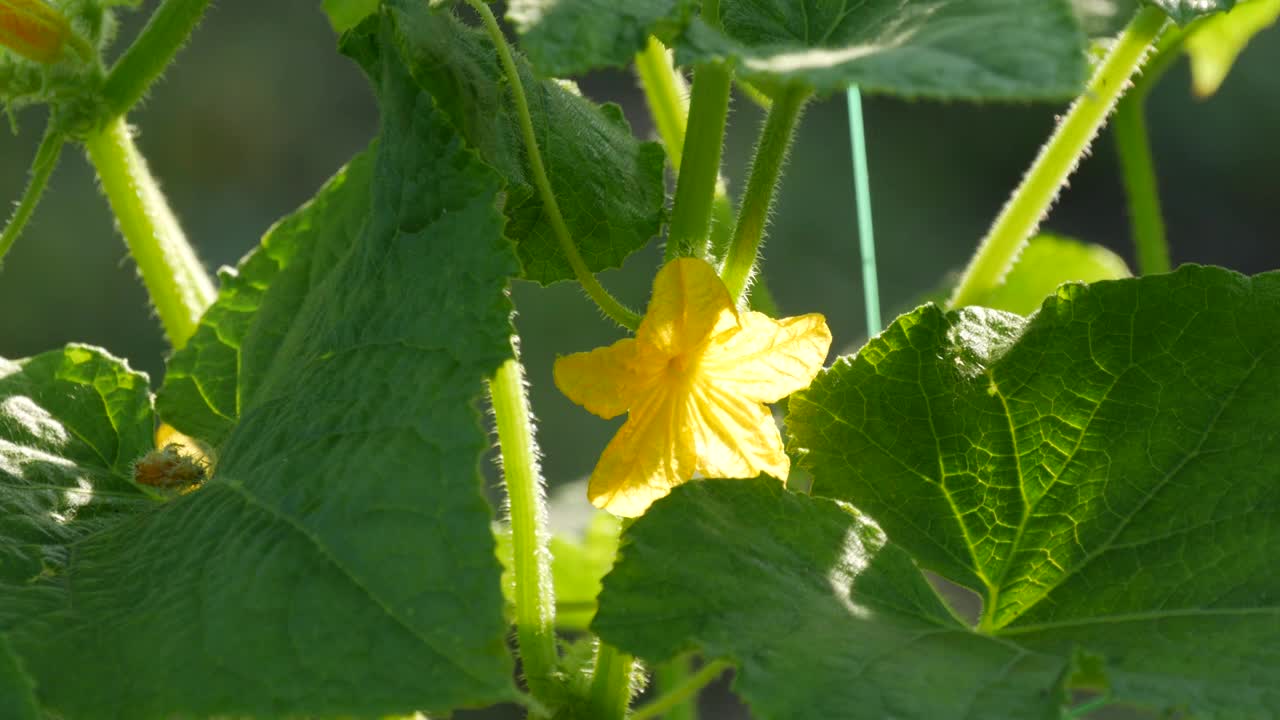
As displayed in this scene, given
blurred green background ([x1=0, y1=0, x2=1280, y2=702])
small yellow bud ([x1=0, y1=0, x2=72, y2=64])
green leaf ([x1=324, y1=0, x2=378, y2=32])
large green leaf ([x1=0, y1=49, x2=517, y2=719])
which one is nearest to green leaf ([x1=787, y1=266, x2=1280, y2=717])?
large green leaf ([x1=0, y1=49, x2=517, y2=719])

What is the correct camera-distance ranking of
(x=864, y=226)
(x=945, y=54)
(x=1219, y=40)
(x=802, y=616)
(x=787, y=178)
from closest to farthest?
(x=945, y=54) → (x=802, y=616) → (x=864, y=226) → (x=1219, y=40) → (x=787, y=178)

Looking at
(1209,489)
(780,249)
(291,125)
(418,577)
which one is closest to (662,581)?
(418,577)

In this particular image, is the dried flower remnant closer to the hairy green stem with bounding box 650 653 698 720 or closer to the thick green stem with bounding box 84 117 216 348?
the thick green stem with bounding box 84 117 216 348

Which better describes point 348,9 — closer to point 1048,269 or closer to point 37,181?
point 37,181

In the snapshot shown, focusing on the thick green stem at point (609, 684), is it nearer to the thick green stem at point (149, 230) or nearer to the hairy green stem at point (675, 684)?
the hairy green stem at point (675, 684)

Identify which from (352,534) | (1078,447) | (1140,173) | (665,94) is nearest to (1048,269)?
(1140,173)

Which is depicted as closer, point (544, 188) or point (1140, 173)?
point (544, 188)

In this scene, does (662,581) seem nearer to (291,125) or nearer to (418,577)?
(418,577)
